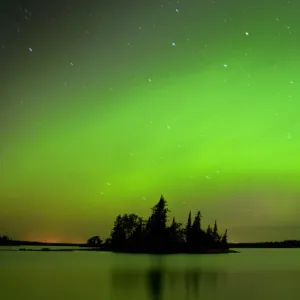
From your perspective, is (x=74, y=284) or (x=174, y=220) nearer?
(x=74, y=284)

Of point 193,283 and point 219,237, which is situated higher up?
point 219,237

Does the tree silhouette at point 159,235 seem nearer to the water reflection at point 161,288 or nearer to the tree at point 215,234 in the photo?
the tree at point 215,234

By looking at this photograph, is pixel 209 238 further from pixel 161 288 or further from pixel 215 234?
pixel 161 288

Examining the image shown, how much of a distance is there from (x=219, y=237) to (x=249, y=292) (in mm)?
143802

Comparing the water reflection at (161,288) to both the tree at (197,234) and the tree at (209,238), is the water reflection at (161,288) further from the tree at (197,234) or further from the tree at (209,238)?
the tree at (209,238)

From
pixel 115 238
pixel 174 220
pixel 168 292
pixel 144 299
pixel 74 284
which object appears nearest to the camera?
pixel 144 299

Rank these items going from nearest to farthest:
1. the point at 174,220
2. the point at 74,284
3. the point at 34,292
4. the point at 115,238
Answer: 1. the point at 34,292
2. the point at 74,284
3. the point at 174,220
4. the point at 115,238

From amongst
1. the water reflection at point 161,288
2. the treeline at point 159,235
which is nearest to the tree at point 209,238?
the treeline at point 159,235

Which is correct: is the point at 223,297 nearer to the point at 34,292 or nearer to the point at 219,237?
the point at 34,292

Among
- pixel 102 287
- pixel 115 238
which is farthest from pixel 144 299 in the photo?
pixel 115 238

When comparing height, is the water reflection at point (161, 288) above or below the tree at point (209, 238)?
below

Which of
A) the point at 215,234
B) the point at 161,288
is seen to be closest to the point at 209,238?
the point at 215,234

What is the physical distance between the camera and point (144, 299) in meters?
34.8

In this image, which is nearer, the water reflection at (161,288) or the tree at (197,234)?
the water reflection at (161,288)
